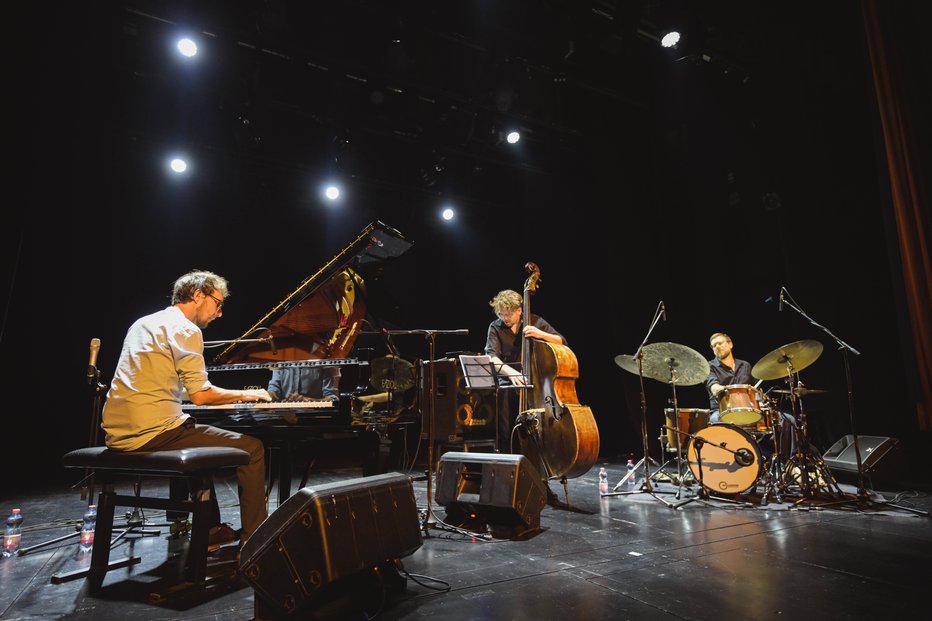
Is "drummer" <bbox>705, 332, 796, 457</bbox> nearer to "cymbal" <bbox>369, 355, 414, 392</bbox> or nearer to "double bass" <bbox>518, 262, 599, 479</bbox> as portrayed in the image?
"double bass" <bbox>518, 262, 599, 479</bbox>

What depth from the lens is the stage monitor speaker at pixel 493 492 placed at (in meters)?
3.23

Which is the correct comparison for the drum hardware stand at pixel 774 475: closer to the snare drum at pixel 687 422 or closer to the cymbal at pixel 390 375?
the snare drum at pixel 687 422

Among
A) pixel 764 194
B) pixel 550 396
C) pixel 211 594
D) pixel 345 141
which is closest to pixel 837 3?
pixel 764 194

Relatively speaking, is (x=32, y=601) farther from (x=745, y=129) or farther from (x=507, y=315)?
(x=745, y=129)

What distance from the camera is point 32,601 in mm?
2248

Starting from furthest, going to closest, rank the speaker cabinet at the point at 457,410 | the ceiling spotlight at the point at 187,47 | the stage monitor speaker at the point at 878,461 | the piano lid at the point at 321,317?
the speaker cabinet at the point at 457,410 → the ceiling spotlight at the point at 187,47 → the stage monitor speaker at the point at 878,461 → the piano lid at the point at 321,317

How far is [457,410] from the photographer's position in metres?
5.97

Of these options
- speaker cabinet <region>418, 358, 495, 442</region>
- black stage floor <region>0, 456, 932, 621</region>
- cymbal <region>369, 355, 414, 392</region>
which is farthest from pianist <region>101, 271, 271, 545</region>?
cymbal <region>369, 355, 414, 392</region>

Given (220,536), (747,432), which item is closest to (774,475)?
(747,432)

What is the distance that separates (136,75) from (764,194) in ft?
27.2

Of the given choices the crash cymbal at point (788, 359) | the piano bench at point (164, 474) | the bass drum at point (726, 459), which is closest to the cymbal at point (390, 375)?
the bass drum at point (726, 459)

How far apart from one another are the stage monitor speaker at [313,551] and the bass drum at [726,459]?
3398mm

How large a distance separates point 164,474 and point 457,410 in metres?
3.78

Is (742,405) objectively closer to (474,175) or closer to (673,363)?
(673,363)
